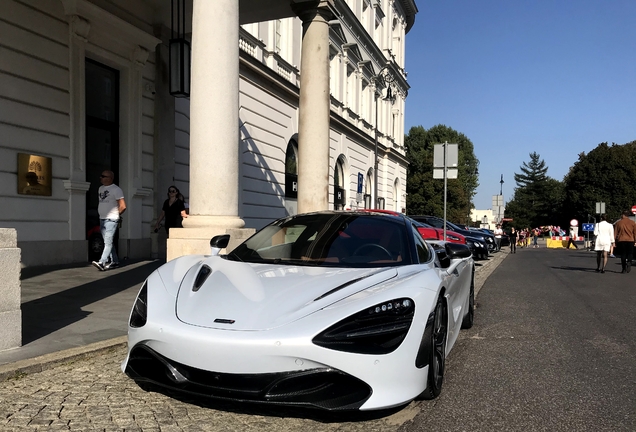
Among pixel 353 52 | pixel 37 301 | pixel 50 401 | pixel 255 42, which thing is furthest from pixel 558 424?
pixel 353 52

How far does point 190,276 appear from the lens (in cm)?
367

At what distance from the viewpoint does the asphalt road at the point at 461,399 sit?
3074 millimetres

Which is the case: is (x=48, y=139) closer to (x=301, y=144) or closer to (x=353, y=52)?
(x=301, y=144)

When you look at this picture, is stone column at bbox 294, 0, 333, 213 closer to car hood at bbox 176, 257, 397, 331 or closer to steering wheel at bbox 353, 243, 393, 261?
steering wheel at bbox 353, 243, 393, 261

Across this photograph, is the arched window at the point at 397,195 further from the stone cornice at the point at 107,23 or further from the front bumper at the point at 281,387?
the front bumper at the point at 281,387

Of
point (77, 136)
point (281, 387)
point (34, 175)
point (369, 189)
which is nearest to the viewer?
point (281, 387)

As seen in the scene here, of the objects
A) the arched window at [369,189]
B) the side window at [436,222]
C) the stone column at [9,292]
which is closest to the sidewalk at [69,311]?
the stone column at [9,292]

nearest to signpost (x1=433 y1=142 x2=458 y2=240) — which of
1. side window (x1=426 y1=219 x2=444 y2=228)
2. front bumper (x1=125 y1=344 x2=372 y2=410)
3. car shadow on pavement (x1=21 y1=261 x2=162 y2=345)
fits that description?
side window (x1=426 y1=219 x2=444 y2=228)

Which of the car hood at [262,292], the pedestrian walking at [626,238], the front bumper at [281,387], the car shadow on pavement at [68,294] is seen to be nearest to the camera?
the front bumper at [281,387]

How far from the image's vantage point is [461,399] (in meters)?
3.62

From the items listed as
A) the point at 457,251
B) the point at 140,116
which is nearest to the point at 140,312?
the point at 457,251

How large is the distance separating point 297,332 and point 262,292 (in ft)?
1.73

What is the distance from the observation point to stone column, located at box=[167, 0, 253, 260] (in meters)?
7.83

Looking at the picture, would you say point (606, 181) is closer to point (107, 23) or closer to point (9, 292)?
point (107, 23)
